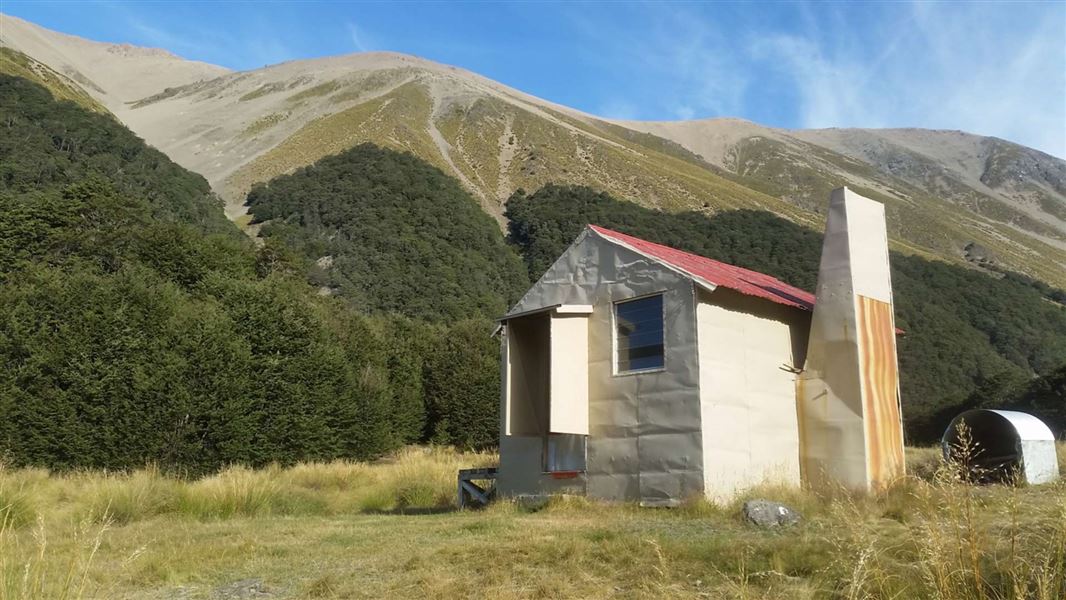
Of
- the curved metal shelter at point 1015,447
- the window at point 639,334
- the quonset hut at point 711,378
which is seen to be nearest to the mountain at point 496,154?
the quonset hut at point 711,378

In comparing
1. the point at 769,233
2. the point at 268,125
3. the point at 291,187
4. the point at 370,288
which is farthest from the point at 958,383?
the point at 268,125

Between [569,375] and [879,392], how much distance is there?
5433 mm

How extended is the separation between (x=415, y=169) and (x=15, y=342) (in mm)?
64478

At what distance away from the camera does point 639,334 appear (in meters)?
14.0

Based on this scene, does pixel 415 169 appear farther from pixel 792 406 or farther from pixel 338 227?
pixel 792 406

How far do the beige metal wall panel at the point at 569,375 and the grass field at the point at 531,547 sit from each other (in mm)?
1420

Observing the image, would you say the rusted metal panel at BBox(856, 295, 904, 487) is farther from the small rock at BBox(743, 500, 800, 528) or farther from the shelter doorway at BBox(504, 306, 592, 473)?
the shelter doorway at BBox(504, 306, 592, 473)

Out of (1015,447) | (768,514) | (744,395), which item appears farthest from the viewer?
(1015,447)

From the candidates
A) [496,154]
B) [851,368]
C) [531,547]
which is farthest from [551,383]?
[496,154]

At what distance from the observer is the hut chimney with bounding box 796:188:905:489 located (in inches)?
508

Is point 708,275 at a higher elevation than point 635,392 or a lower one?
higher

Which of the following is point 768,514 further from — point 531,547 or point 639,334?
point 639,334

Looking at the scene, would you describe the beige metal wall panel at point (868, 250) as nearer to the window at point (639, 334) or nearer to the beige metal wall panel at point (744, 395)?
the beige metal wall panel at point (744, 395)

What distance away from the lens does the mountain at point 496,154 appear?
9469cm
